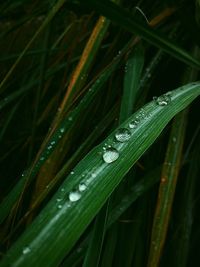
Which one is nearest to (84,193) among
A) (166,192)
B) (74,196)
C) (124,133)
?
(74,196)

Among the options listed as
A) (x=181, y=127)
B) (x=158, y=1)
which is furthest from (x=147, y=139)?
(x=158, y=1)

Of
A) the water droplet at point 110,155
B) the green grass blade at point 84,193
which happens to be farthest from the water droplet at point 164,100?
the water droplet at point 110,155

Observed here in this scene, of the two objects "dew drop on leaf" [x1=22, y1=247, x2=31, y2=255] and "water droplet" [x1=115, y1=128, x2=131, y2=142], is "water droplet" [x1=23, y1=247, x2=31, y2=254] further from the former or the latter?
"water droplet" [x1=115, y1=128, x2=131, y2=142]

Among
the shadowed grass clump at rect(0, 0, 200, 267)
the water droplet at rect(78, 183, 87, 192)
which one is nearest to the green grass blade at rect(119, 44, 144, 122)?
the shadowed grass clump at rect(0, 0, 200, 267)

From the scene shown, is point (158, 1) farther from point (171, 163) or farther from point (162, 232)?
point (162, 232)

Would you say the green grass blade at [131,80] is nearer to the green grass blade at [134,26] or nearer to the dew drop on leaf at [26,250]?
the green grass blade at [134,26]

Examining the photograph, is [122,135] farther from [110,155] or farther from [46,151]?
[46,151]
